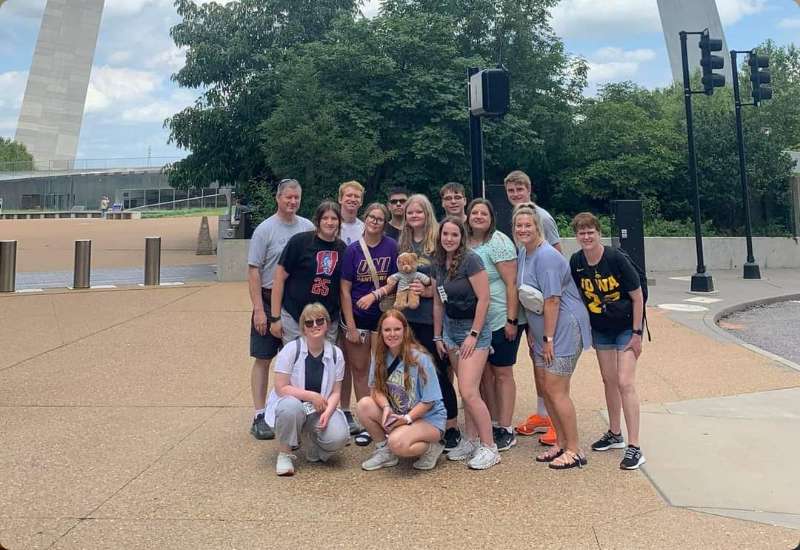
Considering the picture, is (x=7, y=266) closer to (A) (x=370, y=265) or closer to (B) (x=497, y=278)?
(A) (x=370, y=265)

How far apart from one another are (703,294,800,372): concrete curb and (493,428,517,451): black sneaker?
13.3ft

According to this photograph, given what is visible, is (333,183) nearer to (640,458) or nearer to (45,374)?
(45,374)

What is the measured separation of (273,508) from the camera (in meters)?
3.64

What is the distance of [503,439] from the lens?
461 cm

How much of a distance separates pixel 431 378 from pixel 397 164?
14.5 metres

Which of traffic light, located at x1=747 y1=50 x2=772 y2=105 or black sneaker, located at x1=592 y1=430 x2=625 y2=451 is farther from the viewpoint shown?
traffic light, located at x1=747 y1=50 x2=772 y2=105

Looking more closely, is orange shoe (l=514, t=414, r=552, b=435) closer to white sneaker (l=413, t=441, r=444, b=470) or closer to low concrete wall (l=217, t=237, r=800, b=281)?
white sneaker (l=413, t=441, r=444, b=470)

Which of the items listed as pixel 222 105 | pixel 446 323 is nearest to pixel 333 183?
pixel 222 105

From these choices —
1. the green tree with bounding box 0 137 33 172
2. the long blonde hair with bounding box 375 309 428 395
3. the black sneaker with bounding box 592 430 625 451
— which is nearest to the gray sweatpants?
the long blonde hair with bounding box 375 309 428 395

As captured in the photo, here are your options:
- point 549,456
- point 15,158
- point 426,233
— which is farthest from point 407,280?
point 15,158

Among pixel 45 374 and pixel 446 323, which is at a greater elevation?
pixel 446 323

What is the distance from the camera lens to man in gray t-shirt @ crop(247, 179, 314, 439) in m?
4.86

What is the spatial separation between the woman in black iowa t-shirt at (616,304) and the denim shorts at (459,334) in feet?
2.30

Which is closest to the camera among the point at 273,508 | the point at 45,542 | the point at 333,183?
the point at 45,542
